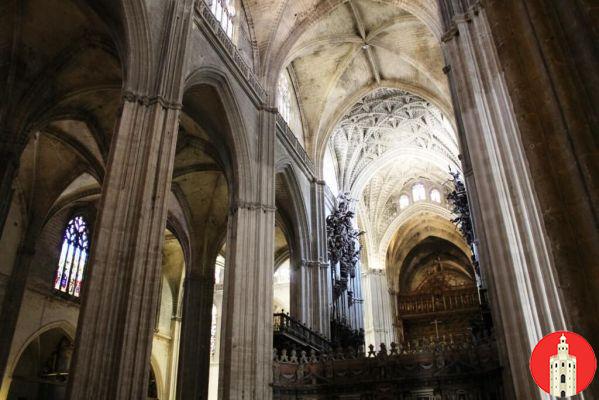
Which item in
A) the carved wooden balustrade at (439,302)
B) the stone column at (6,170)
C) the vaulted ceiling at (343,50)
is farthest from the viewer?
the carved wooden balustrade at (439,302)

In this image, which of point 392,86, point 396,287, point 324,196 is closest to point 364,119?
point 392,86

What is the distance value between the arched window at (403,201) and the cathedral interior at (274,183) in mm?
3130

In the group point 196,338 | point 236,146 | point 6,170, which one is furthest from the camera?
point 196,338

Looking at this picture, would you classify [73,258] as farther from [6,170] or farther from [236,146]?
[236,146]

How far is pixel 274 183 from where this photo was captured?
1372 centimetres

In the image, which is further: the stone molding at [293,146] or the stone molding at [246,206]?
the stone molding at [293,146]

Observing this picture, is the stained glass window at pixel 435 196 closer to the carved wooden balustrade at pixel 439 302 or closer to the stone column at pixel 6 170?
the carved wooden balustrade at pixel 439 302

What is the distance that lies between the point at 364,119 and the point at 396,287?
12659mm

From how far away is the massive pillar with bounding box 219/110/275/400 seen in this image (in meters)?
10.8

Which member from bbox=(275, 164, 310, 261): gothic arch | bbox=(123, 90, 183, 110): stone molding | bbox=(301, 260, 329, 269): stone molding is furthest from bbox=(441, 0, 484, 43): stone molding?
A: bbox=(301, 260, 329, 269): stone molding

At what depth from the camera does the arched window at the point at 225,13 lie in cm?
1330

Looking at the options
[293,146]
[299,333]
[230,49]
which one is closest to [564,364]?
[299,333]

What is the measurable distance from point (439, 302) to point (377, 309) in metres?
3.68

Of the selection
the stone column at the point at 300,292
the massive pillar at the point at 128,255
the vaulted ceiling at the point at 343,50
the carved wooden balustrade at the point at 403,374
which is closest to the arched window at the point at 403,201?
the vaulted ceiling at the point at 343,50
